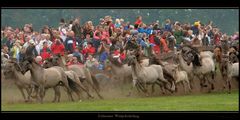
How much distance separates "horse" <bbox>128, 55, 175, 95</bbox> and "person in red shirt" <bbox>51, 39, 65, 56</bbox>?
2264 millimetres

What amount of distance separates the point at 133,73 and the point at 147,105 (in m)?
3.71

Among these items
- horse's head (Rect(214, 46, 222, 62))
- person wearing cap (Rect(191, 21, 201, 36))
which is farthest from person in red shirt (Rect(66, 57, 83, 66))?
horse's head (Rect(214, 46, 222, 62))

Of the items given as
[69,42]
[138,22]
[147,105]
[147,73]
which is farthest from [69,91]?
[147,105]

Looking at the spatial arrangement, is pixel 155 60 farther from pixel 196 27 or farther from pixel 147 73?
pixel 196 27

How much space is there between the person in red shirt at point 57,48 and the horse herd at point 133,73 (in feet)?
0.51

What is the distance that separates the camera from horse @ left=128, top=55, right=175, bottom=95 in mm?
28766

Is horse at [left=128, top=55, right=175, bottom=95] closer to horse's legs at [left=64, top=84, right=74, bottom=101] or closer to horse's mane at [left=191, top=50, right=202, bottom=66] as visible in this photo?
horse's mane at [left=191, top=50, right=202, bottom=66]


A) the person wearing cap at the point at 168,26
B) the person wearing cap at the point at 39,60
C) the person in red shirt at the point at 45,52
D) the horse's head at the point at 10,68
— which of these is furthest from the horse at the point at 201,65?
the horse's head at the point at 10,68

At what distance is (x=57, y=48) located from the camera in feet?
90.9
